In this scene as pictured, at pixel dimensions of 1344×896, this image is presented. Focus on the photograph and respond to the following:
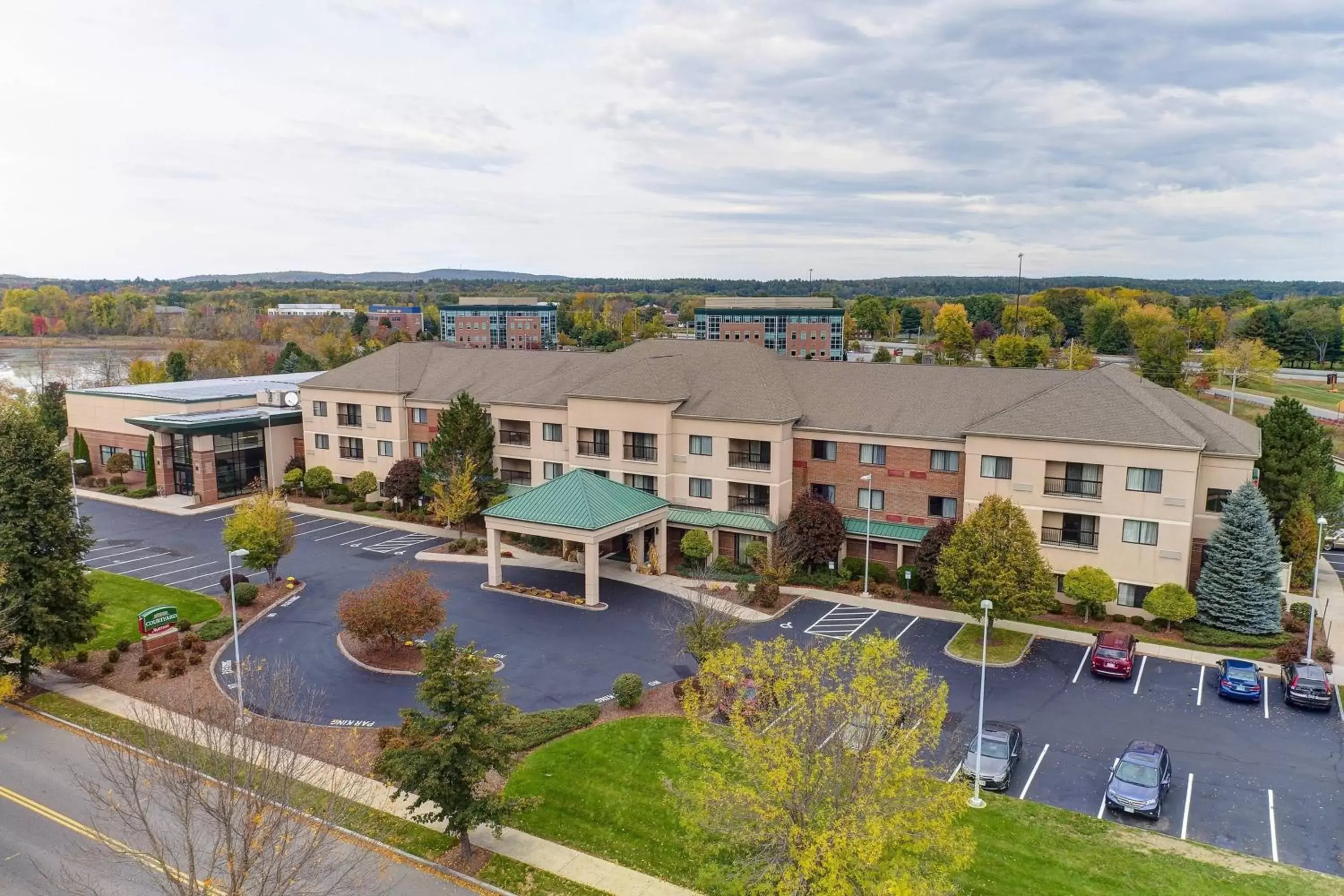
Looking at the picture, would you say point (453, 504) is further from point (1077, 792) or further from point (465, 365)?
point (1077, 792)

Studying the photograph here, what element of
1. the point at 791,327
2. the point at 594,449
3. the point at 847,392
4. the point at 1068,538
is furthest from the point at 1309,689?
the point at 791,327

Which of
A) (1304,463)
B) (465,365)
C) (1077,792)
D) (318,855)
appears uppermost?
(465,365)

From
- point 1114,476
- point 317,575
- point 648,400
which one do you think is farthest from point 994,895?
point 317,575

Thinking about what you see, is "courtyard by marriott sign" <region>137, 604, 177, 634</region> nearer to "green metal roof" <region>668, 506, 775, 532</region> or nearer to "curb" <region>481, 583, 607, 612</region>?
"curb" <region>481, 583, 607, 612</region>

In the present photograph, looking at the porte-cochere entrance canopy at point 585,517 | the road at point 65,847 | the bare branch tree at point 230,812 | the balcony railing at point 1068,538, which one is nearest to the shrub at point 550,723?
the bare branch tree at point 230,812

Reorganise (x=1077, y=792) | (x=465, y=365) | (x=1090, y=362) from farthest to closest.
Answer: (x=1090, y=362), (x=465, y=365), (x=1077, y=792)

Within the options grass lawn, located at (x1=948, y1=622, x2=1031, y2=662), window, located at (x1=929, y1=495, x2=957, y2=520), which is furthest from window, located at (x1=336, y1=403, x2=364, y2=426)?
grass lawn, located at (x1=948, y1=622, x2=1031, y2=662)

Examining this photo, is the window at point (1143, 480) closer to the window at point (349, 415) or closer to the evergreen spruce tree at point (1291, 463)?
the evergreen spruce tree at point (1291, 463)

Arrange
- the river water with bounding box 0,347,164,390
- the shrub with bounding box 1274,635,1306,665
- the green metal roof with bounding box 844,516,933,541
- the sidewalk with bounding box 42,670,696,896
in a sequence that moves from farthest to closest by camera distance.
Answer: the river water with bounding box 0,347,164,390
the green metal roof with bounding box 844,516,933,541
the shrub with bounding box 1274,635,1306,665
the sidewalk with bounding box 42,670,696,896
